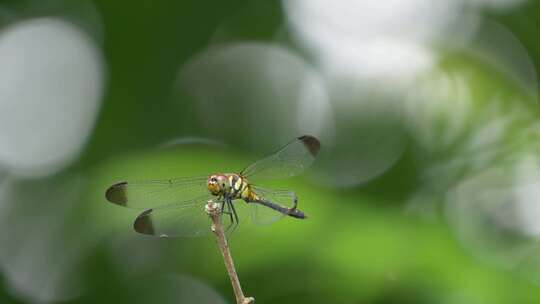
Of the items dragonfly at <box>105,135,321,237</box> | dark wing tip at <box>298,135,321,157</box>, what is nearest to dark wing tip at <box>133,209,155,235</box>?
dragonfly at <box>105,135,321,237</box>

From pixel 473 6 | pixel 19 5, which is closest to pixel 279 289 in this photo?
pixel 473 6

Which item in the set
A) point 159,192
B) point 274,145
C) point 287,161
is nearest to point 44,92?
point 274,145

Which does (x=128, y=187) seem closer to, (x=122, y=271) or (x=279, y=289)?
(x=279, y=289)

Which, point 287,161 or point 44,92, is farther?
point 44,92

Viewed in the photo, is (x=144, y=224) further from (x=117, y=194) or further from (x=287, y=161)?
(x=287, y=161)

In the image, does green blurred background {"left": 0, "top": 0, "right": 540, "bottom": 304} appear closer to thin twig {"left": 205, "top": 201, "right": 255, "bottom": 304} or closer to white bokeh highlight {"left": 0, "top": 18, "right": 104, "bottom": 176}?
white bokeh highlight {"left": 0, "top": 18, "right": 104, "bottom": 176}
